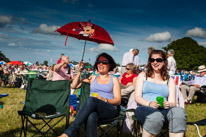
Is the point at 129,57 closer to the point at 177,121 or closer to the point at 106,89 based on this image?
the point at 106,89

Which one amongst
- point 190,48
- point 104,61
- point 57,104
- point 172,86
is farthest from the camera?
point 190,48

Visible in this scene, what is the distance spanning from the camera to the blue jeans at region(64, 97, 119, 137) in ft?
8.37

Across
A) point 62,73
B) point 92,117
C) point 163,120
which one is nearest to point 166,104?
point 163,120

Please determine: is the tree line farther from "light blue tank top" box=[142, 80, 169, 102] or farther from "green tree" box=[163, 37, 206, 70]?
"light blue tank top" box=[142, 80, 169, 102]

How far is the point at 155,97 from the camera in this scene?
2994mm

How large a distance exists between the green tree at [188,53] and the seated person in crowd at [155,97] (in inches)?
1857

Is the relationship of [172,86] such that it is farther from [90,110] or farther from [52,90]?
[52,90]

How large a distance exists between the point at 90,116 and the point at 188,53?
50877mm

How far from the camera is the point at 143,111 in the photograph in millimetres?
2680

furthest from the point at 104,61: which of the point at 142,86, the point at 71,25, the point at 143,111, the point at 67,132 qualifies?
the point at 71,25

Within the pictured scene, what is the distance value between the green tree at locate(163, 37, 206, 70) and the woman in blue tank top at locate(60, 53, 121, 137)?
155 feet

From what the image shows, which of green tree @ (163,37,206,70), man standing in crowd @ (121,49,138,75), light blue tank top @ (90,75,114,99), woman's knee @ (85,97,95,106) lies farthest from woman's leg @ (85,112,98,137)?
green tree @ (163,37,206,70)

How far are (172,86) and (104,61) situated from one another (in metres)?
1.11

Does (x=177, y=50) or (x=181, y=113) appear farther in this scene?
(x=177, y=50)
